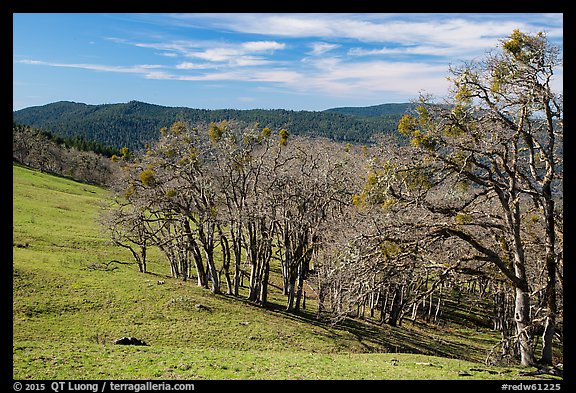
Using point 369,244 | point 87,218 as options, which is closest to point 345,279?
point 369,244

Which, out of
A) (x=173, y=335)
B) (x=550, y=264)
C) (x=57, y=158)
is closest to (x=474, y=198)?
(x=550, y=264)

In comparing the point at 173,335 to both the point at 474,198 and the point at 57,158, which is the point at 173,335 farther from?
the point at 57,158

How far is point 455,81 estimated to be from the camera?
494 inches

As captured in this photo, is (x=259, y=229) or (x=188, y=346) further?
(x=259, y=229)

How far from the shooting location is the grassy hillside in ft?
39.7

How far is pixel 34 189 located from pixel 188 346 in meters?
55.3

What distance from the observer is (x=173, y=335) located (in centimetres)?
1953

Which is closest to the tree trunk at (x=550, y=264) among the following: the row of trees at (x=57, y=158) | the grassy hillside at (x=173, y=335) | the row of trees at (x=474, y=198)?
the row of trees at (x=474, y=198)

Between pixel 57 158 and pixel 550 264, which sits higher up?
pixel 57 158

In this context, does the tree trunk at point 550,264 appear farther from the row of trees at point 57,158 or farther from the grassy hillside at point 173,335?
the row of trees at point 57,158

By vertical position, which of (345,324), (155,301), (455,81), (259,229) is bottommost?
(345,324)

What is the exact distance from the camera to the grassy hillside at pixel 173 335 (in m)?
12.1

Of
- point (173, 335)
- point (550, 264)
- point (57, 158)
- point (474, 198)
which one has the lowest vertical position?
point (173, 335)
